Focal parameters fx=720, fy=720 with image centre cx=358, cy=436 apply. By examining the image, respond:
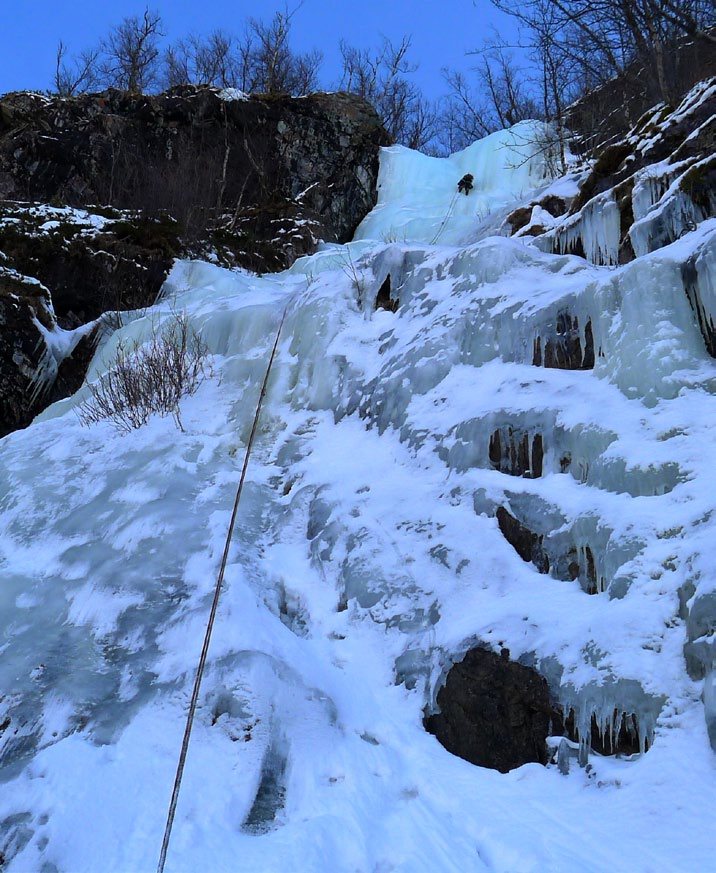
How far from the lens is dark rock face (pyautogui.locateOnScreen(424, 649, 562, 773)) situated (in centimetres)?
278

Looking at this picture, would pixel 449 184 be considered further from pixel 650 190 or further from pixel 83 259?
pixel 650 190

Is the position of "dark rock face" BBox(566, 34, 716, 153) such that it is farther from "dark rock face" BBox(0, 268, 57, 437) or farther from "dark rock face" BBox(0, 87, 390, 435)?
"dark rock face" BBox(0, 268, 57, 437)

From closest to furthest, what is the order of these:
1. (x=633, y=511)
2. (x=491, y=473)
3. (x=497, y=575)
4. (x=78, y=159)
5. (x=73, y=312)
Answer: (x=633, y=511), (x=497, y=575), (x=491, y=473), (x=73, y=312), (x=78, y=159)

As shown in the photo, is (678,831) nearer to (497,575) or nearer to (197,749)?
(497,575)

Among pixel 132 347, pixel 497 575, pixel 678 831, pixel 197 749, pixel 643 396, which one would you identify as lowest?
pixel 678 831

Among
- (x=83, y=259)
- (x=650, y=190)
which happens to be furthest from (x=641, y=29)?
(x=83, y=259)

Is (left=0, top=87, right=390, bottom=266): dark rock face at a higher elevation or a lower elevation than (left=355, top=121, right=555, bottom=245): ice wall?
higher

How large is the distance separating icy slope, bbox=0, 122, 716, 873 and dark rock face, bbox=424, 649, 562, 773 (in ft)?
0.23

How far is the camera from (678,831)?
84.2 inches

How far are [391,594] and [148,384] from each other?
3.02 metres

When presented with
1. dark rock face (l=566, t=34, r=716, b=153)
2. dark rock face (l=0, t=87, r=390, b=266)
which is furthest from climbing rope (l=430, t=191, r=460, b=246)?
dark rock face (l=566, t=34, r=716, b=153)

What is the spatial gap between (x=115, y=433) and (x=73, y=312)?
3925mm

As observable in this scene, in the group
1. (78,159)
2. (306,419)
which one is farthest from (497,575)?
(78,159)

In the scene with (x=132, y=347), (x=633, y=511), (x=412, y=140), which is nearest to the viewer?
(x=633, y=511)
